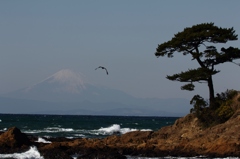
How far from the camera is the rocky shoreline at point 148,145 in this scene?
1443 inches

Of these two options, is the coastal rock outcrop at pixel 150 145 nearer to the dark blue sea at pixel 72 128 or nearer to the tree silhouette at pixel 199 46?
the tree silhouette at pixel 199 46

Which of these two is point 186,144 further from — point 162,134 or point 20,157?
point 20,157

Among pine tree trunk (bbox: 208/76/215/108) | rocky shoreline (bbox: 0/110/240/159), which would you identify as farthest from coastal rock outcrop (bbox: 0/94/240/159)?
pine tree trunk (bbox: 208/76/215/108)

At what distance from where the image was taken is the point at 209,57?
151 ft

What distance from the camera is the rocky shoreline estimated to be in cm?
3665

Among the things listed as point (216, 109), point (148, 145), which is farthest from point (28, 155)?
point (216, 109)

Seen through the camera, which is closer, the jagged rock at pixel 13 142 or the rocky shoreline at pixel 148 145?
the rocky shoreline at pixel 148 145

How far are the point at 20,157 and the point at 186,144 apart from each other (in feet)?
35.0

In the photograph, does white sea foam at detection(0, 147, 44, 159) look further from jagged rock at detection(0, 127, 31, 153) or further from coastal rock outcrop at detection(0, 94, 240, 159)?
jagged rock at detection(0, 127, 31, 153)

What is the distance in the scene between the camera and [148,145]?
3912cm

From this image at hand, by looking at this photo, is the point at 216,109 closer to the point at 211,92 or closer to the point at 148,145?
the point at 211,92

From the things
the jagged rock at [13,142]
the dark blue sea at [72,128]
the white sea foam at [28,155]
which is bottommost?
the white sea foam at [28,155]

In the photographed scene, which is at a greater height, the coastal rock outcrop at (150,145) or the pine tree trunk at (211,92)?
the pine tree trunk at (211,92)

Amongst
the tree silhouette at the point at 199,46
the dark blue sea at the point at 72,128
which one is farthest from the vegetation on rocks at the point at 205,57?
the dark blue sea at the point at 72,128
